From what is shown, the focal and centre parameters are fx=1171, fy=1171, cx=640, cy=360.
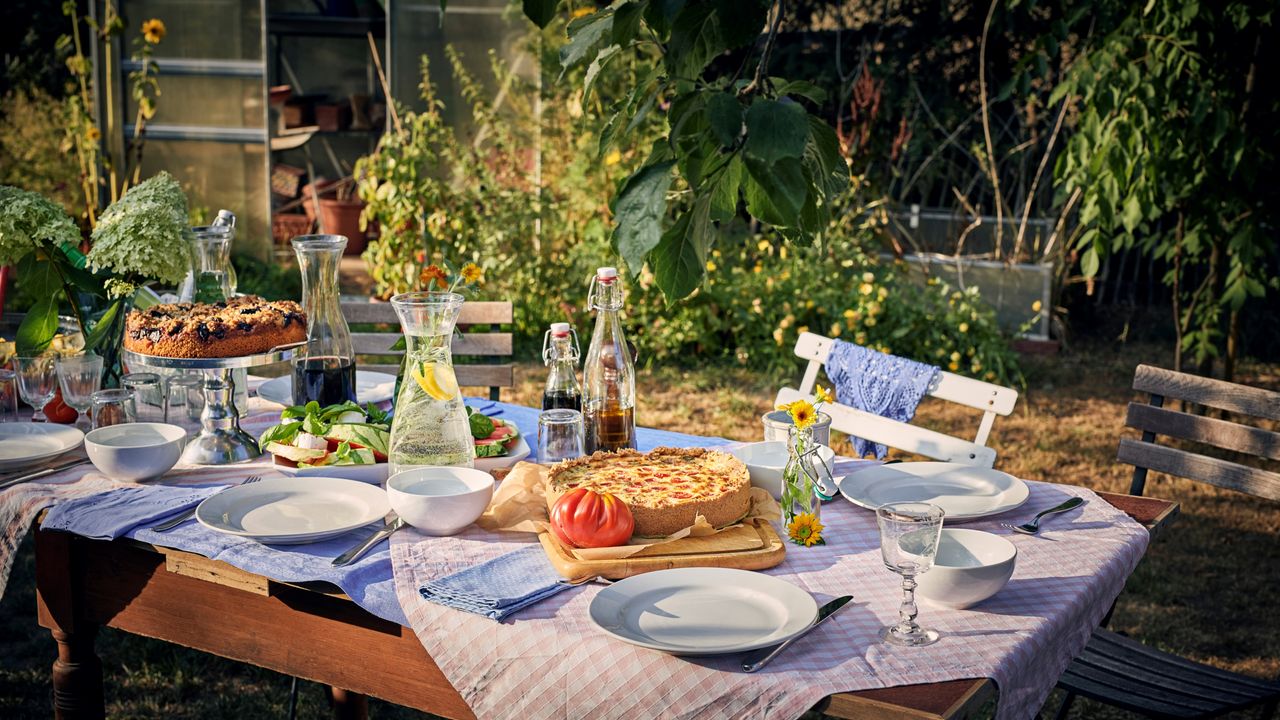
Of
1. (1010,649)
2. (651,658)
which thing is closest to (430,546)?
(651,658)

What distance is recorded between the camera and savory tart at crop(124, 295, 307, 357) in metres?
2.05

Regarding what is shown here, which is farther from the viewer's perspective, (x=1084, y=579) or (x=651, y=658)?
(x=1084, y=579)

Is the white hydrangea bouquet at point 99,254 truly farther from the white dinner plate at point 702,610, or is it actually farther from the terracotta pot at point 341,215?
the terracotta pot at point 341,215

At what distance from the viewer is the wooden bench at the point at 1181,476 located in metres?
2.00

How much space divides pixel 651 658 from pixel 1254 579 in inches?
113

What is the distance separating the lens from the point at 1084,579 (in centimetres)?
161

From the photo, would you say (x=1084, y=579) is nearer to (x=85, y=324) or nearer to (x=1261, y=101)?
(x=85, y=324)

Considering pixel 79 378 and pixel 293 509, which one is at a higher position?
pixel 79 378

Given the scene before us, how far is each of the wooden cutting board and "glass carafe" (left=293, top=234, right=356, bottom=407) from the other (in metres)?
0.71

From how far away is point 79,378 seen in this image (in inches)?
88.0

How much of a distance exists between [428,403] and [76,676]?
74 cm

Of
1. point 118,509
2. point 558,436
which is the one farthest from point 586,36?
point 118,509

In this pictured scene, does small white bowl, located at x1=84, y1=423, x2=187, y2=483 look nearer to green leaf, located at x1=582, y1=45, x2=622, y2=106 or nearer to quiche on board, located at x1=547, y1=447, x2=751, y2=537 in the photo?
quiche on board, located at x1=547, y1=447, x2=751, y2=537

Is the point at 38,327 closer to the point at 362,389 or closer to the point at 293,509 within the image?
the point at 362,389
